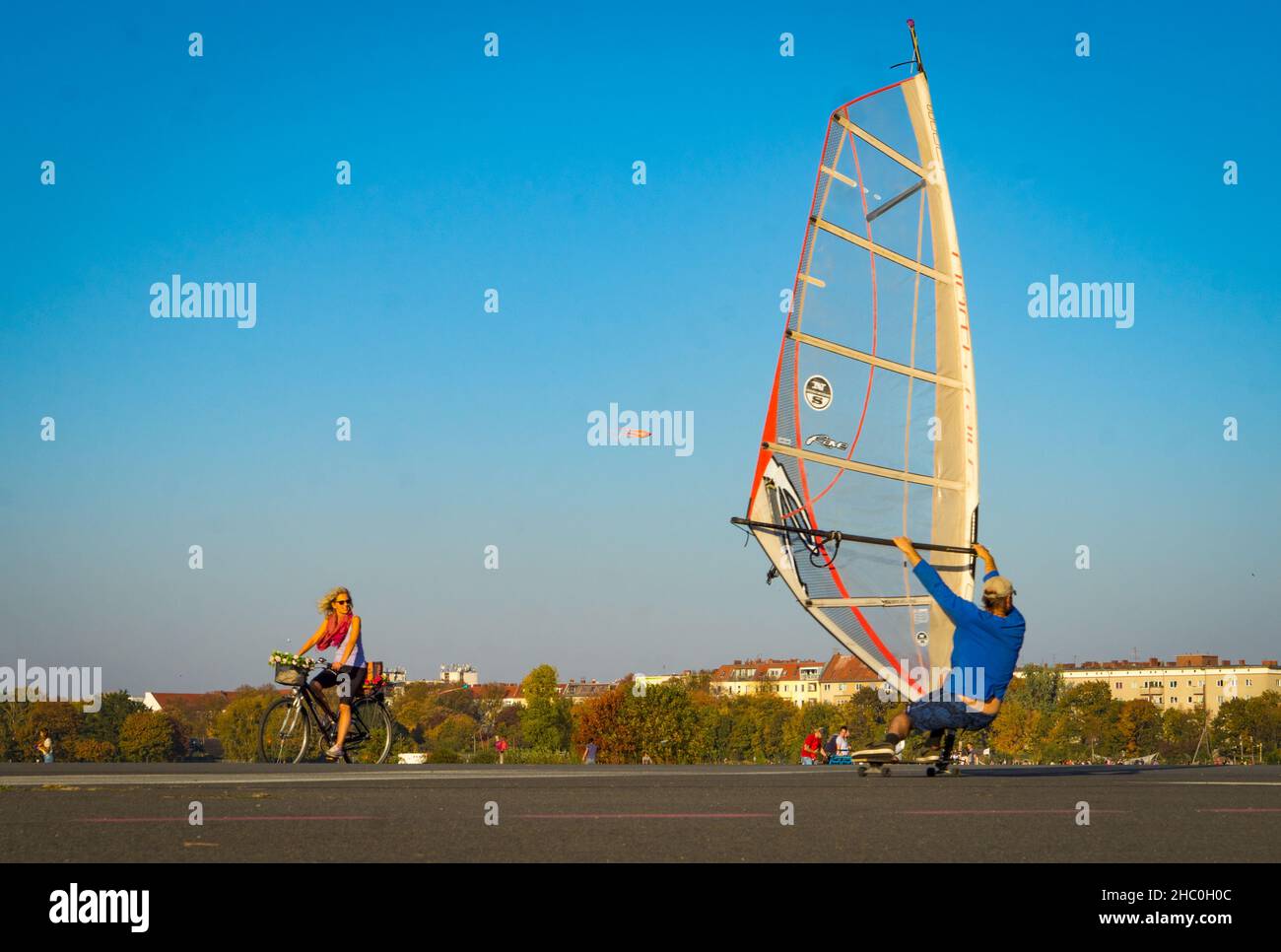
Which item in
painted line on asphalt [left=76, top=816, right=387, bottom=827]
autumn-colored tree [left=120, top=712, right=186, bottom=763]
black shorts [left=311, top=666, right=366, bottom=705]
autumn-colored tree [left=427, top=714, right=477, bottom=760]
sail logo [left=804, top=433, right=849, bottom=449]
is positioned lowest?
autumn-colored tree [left=427, top=714, right=477, bottom=760]

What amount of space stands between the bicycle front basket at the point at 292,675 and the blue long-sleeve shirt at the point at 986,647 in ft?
23.3

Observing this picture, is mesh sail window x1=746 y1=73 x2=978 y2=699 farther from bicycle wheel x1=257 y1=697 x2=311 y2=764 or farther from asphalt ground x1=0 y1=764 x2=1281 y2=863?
bicycle wheel x1=257 y1=697 x2=311 y2=764

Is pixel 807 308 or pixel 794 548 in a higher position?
pixel 807 308

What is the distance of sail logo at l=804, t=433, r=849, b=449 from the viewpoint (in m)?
18.5

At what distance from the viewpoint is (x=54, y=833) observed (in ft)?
21.6

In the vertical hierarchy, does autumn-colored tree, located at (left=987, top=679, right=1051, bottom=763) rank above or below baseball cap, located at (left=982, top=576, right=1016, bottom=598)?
below

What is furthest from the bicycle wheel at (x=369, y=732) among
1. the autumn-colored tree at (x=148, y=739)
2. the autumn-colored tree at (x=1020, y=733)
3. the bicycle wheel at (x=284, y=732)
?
the autumn-colored tree at (x=1020, y=733)

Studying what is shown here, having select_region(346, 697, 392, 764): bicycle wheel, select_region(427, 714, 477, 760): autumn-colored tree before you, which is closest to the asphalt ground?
select_region(346, 697, 392, 764): bicycle wheel
